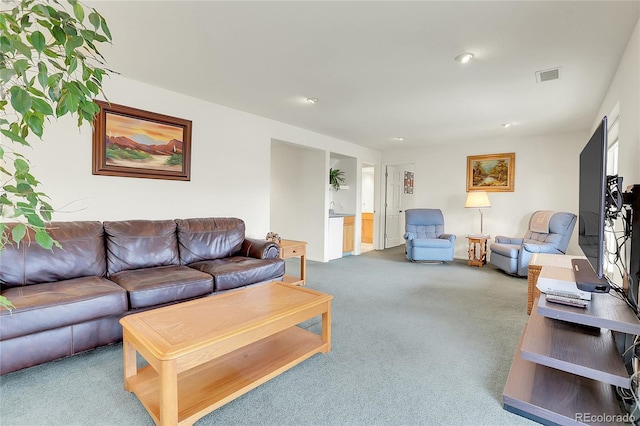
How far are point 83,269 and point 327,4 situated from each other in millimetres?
2649

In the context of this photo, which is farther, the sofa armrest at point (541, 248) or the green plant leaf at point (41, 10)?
the sofa armrest at point (541, 248)

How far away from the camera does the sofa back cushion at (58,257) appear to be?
85.7 inches

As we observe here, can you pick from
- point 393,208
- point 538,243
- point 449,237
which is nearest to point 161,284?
point 449,237

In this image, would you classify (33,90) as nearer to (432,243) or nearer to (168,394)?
(168,394)

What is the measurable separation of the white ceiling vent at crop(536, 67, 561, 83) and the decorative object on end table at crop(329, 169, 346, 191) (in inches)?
149

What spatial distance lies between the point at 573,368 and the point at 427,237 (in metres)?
→ 4.36

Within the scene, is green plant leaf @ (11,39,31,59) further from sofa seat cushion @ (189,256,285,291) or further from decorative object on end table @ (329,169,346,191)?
decorative object on end table @ (329,169,346,191)

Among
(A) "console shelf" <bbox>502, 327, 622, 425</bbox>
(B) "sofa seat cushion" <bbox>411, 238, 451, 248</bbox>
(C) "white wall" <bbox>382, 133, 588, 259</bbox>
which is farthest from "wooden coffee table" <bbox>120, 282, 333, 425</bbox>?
(C) "white wall" <bbox>382, 133, 588, 259</bbox>

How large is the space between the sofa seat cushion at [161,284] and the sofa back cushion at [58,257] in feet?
0.75

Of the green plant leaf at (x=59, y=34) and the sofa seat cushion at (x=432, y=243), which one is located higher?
the green plant leaf at (x=59, y=34)

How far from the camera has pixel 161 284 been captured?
2.38 m

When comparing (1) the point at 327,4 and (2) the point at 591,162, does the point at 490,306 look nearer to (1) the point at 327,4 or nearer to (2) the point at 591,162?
(2) the point at 591,162

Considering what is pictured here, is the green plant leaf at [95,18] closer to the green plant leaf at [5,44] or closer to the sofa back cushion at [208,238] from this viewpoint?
the green plant leaf at [5,44]

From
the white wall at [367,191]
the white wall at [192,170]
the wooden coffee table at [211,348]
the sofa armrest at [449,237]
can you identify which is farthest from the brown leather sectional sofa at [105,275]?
the white wall at [367,191]
